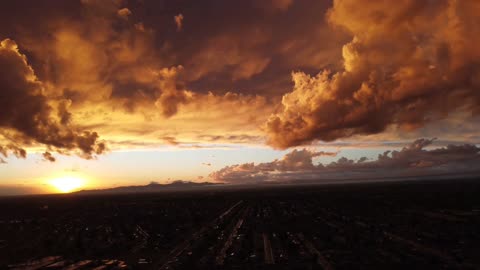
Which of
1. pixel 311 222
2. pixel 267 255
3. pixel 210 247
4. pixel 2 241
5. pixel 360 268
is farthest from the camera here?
pixel 311 222

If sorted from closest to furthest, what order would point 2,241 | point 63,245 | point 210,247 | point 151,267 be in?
point 151,267 → point 210,247 → point 63,245 → point 2,241

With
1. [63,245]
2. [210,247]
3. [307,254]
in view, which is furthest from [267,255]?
[63,245]

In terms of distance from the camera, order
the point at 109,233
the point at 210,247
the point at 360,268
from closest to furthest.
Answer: the point at 360,268 → the point at 210,247 → the point at 109,233

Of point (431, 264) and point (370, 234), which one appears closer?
point (431, 264)

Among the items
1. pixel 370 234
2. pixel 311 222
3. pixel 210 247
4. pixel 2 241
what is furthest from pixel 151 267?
pixel 311 222

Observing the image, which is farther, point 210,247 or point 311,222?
point 311,222

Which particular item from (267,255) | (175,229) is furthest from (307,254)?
(175,229)

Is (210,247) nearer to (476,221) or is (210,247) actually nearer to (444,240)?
(444,240)

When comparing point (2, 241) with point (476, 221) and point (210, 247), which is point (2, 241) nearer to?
point (210, 247)

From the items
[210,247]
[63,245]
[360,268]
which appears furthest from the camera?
[63,245]
